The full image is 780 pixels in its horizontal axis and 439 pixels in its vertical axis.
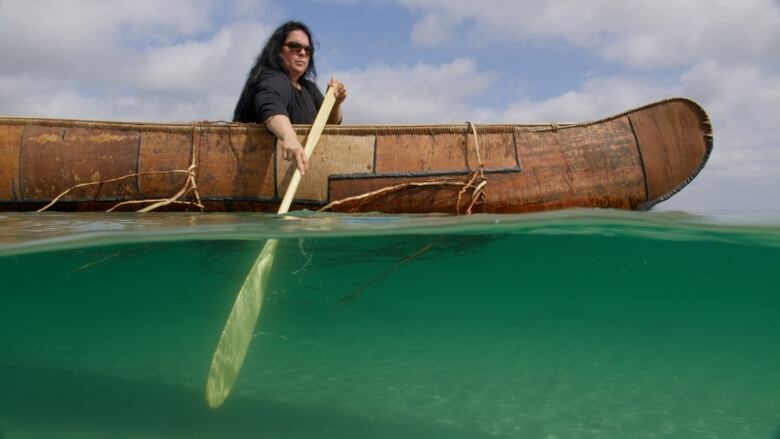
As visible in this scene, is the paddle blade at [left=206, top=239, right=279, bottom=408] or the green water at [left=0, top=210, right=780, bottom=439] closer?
the paddle blade at [left=206, top=239, right=279, bottom=408]

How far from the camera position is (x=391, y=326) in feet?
52.4

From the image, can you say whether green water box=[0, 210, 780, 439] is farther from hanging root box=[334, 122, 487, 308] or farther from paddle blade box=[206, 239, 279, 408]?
paddle blade box=[206, 239, 279, 408]

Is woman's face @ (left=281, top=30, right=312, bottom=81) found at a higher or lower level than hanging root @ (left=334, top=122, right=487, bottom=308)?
higher

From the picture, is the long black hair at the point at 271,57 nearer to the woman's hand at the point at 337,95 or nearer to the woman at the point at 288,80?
the woman at the point at 288,80

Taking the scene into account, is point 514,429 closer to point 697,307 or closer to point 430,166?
point 430,166

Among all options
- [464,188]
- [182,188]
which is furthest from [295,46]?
[464,188]

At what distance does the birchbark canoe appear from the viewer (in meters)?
5.67

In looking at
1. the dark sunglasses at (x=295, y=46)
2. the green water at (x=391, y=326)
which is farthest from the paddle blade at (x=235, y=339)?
the dark sunglasses at (x=295, y=46)

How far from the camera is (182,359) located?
897 cm

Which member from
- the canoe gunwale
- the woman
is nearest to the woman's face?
the woman

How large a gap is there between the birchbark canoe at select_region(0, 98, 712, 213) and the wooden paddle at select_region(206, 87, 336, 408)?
0.67 metres

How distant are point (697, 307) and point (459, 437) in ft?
58.6

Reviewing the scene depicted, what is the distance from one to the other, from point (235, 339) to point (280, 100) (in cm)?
284

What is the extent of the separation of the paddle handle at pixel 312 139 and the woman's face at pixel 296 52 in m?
0.61
